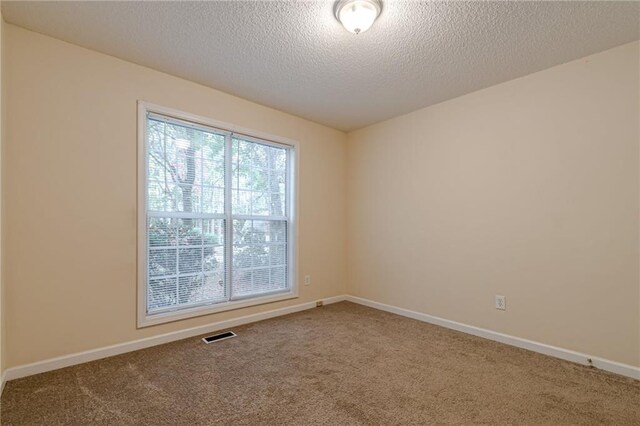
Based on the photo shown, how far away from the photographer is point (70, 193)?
90.6 inches

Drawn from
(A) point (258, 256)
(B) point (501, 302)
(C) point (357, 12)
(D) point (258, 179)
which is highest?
(C) point (357, 12)

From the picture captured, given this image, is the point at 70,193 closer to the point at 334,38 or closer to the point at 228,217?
the point at 228,217

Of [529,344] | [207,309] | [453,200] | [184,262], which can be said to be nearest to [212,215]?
[184,262]

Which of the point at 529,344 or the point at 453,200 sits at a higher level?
the point at 453,200

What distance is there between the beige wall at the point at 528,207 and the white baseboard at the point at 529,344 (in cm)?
5

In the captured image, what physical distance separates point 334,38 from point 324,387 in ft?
8.00

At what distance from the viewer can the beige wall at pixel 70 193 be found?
211cm

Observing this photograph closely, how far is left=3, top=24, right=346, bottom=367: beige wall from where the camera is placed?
2.11 meters

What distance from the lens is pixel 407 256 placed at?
12.0ft

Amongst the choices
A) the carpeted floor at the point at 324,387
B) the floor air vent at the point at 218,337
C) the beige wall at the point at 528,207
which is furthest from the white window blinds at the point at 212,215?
the beige wall at the point at 528,207

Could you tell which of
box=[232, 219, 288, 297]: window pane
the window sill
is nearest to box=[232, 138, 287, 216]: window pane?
box=[232, 219, 288, 297]: window pane

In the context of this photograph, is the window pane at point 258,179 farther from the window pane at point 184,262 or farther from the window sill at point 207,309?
the window sill at point 207,309

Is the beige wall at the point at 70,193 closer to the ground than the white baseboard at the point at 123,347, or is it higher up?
higher up

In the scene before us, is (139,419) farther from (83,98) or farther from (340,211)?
(340,211)
